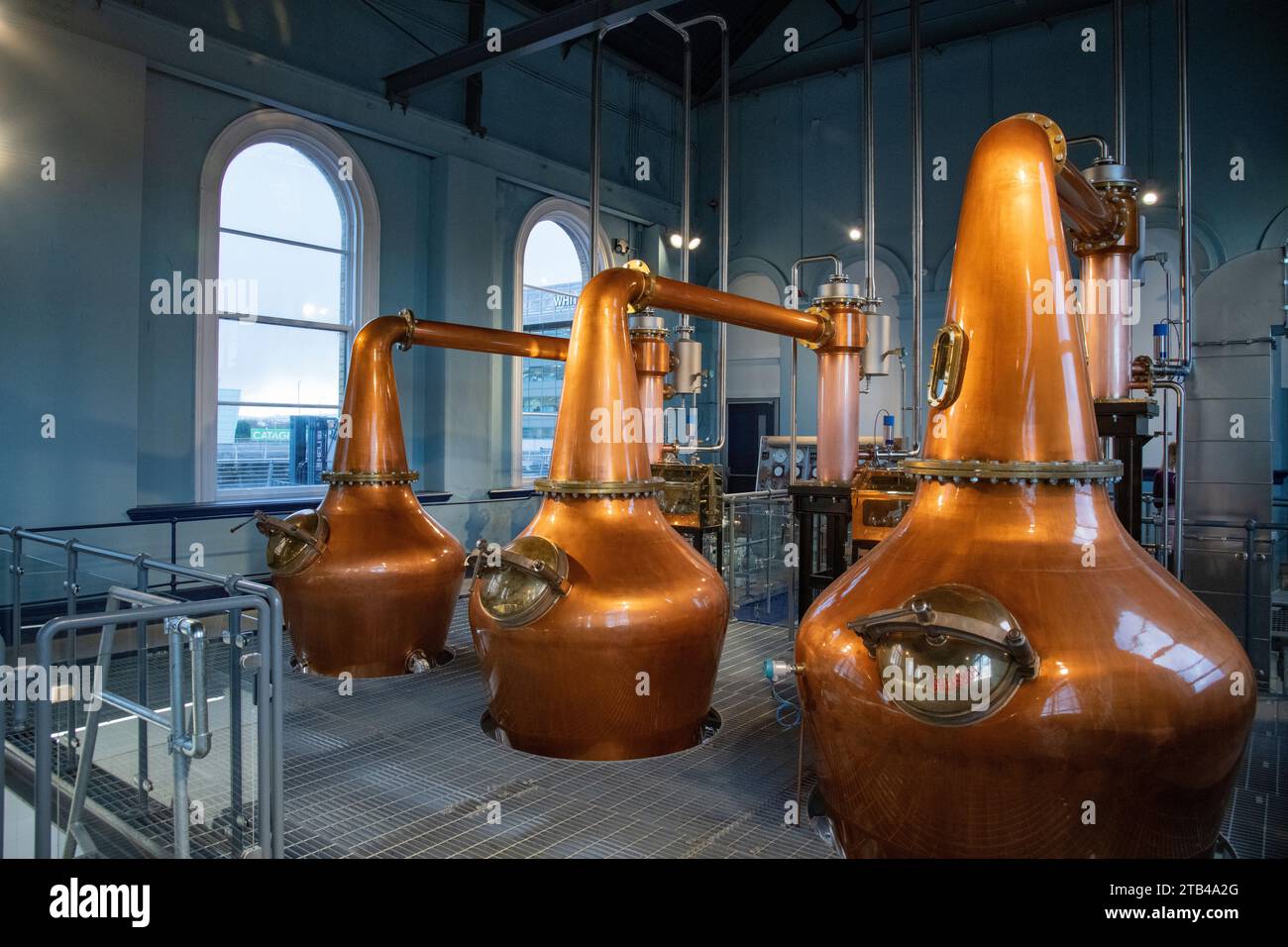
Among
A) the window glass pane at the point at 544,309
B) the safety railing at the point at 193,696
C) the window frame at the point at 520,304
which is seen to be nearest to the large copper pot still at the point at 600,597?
the safety railing at the point at 193,696

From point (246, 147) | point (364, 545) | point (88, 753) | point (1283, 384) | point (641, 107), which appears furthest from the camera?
point (641, 107)

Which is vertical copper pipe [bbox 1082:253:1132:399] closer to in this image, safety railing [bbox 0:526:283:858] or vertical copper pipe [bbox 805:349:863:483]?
vertical copper pipe [bbox 805:349:863:483]

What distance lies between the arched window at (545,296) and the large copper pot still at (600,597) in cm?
638

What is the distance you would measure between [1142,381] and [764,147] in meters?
9.13

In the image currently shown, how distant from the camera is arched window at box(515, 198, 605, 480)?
1045 cm

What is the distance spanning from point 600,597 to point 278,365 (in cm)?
545

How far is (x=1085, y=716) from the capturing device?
2160mm

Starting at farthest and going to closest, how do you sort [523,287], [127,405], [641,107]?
[641,107], [523,287], [127,405]

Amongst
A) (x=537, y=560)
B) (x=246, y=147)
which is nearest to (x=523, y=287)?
(x=246, y=147)

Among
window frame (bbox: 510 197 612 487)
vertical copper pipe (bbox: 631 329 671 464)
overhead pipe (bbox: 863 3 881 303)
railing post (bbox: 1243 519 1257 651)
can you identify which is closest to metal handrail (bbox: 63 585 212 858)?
overhead pipe (bbox: 863 3 881 303)

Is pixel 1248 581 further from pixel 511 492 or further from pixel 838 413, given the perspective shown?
pixel 511 492

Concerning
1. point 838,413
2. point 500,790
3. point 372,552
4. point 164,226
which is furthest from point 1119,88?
point 164,226

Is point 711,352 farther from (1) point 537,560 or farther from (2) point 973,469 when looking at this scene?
(2) point 973,469

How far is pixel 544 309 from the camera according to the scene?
10.7m
